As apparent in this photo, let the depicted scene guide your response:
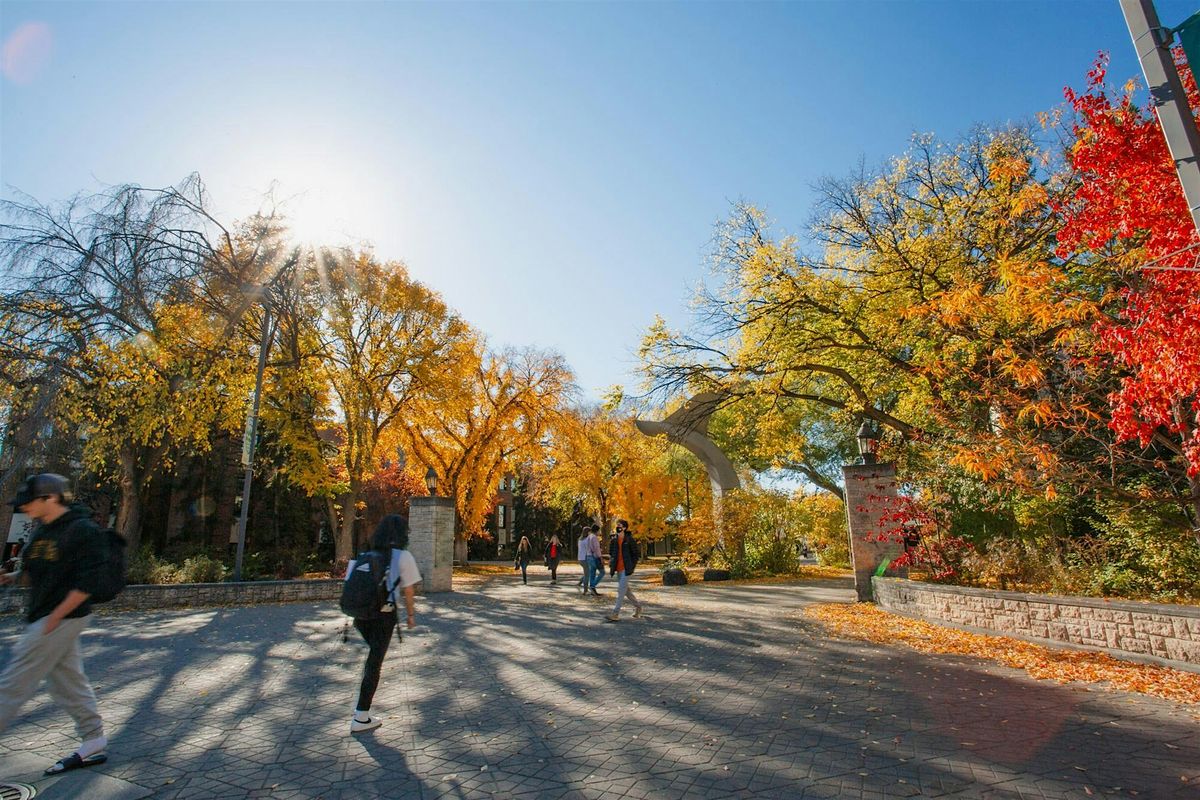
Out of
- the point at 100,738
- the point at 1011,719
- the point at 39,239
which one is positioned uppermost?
the point at 39,239

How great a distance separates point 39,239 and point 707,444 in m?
19.9

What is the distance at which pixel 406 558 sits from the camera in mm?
5078

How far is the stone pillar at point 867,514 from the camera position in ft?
44.4

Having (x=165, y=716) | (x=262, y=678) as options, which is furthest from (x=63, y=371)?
(x=165, y=716)

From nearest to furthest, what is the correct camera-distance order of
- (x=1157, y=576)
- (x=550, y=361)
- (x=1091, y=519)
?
(x=1157, y=576), (x=1091, y=519), (x=550, y=361)

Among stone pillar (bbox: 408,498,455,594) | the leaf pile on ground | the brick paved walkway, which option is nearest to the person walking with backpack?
the brick paved walkway

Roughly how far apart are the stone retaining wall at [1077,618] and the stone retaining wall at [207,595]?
1394 centimetres

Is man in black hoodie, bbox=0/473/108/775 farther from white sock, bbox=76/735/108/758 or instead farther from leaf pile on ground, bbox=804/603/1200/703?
leaf pile on ground, bbox=804/603/1200/703

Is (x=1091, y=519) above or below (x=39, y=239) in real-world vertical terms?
below

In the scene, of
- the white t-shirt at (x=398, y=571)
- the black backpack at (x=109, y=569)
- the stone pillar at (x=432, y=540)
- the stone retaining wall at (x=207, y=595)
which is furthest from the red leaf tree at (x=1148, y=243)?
the stone retaining wall at (x=207, y=595)

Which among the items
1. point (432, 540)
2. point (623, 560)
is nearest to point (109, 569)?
point (623, 560)

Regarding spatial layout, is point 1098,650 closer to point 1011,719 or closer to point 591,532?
point 1011,719

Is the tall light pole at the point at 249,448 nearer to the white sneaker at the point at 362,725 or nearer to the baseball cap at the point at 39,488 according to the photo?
the baseball cap at the point at 39,488

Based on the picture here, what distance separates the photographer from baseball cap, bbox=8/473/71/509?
4.01 m
